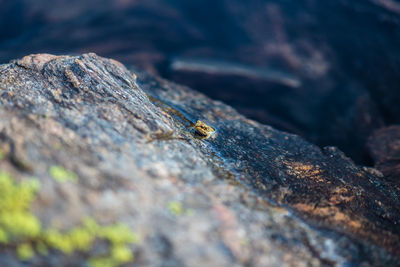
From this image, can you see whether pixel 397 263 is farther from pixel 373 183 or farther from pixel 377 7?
pixel 377 7

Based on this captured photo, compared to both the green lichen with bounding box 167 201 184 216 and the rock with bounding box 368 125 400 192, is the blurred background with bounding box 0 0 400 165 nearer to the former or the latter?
the rock with bounding box 368 125 400 192

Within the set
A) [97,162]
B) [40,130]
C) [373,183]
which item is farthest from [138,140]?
[373,183]

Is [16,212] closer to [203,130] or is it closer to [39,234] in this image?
[39,234]

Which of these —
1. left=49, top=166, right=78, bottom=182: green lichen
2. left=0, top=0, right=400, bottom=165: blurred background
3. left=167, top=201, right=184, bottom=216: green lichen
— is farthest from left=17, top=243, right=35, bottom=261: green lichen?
left=0, top=0, right=400, bottom=165: blurred background

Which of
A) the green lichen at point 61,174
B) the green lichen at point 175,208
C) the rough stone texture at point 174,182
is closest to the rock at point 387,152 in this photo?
the rough stone texture at point 174,182

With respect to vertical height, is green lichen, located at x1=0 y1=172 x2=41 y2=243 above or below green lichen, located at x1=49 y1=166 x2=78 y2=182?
below

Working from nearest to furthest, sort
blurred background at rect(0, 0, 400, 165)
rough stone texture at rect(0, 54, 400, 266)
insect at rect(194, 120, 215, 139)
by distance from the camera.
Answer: rough stone texture at rect(0, 54, 400, 266)
insect at rect(194, 120, 215, 139)
blurred background at rect(0, 0, 400, 165)
